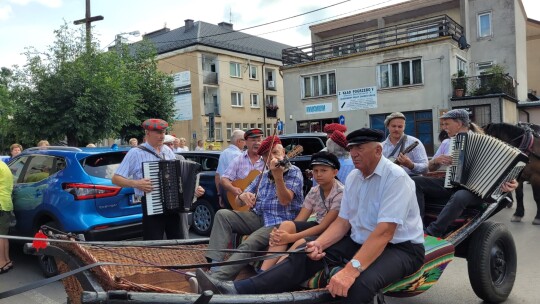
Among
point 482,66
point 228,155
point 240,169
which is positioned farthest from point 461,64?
point 240,169

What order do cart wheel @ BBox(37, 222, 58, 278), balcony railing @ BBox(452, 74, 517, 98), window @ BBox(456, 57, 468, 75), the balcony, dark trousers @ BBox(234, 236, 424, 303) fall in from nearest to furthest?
dark trousers @ BBox(234, 236, 424, 303), cart wheel @ BBox(37, 222, 58, 278), balcony railing @ BBox(452, 74, 517, 98), window @ BBox(456, 57, 468, 75), the balcony

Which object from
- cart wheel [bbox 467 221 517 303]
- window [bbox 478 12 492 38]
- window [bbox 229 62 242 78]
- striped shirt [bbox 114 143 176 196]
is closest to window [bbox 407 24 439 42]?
window [bbox 478 12 492 38]

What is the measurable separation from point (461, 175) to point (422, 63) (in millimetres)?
20649

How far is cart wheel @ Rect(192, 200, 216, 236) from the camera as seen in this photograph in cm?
832

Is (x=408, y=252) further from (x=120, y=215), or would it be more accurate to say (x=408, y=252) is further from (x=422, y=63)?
(x=422, y=63)

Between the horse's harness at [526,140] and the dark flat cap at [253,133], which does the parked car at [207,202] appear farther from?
the horse's harness at [526,140]

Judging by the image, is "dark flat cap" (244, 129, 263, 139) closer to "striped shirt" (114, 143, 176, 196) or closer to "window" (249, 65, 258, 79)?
"striped shirt" (114, 143, 176, 196)

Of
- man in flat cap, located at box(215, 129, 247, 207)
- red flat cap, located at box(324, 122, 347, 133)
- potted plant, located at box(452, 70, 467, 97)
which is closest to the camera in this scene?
red flat cap, located at box(324, 122, 347, 133)

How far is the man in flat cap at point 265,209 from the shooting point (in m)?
4.01

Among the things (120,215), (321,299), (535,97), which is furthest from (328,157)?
(535,97)

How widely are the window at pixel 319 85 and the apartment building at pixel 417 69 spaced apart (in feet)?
0.20

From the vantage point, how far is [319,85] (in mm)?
27203

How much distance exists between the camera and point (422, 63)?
76.8 ft

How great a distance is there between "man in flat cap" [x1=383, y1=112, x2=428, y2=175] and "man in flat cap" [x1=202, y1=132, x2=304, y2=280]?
1.44 m
